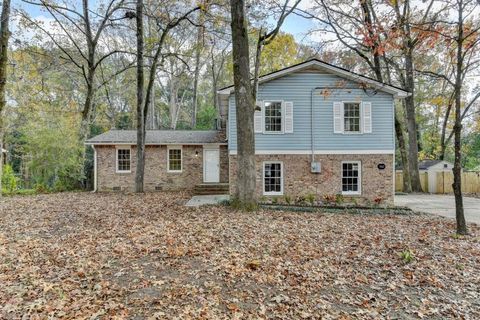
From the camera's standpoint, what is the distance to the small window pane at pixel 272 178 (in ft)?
42.7

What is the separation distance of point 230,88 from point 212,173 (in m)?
6.18

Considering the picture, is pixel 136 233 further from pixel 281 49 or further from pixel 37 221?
pixel 281 49

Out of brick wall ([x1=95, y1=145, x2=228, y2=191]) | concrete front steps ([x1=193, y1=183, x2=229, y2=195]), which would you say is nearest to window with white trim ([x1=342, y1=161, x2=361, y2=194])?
concrete front steps ([x1=193, y1=183, x2=229, y2=195])

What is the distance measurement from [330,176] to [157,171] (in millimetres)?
9410

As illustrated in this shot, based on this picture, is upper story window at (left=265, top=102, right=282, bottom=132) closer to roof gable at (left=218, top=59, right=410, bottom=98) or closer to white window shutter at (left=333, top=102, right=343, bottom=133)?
roof gable at (left=218, top=59, right=410, bottom=98)

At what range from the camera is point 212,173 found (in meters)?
17.3

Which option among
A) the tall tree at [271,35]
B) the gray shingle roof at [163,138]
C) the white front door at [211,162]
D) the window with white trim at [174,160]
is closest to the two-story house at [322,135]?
the tall tree at [271,35]

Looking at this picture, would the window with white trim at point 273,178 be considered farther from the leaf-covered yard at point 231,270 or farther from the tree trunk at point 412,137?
the tree trunk at point 412,137

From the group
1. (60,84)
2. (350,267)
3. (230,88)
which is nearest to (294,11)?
(230,88)

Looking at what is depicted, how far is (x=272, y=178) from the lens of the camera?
13031mm

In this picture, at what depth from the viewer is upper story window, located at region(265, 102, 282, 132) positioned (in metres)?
12.9

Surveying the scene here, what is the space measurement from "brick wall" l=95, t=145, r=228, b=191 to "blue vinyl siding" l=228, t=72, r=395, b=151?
514 cm

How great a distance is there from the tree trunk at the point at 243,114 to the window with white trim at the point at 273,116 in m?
3.27

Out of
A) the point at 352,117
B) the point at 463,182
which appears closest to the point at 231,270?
the point at 352,117
